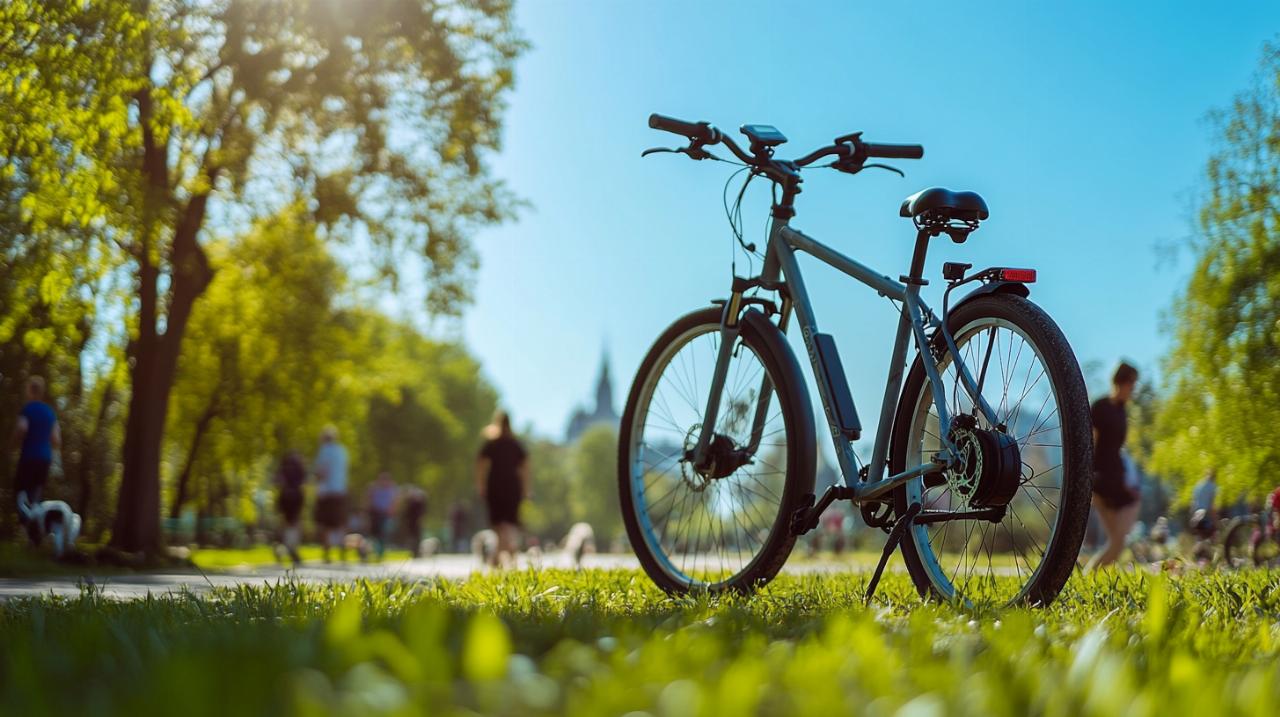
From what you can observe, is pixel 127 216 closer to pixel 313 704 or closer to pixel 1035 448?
pixel 1035 448

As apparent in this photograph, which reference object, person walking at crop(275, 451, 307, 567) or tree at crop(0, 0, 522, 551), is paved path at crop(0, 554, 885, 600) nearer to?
tree at crop(0, 0, 522, 551)

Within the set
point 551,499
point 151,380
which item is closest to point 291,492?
point 151,380

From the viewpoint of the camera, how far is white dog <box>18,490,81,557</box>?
12594 millimetres

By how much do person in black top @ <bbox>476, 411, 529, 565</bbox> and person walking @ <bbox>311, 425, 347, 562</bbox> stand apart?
5299 mm

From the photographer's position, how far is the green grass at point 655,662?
1.49m

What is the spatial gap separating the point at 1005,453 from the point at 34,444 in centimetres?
1190

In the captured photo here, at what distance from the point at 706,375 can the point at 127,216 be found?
9.74 metres

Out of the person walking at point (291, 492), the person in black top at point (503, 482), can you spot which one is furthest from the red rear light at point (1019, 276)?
the person walking at point (291, 492)

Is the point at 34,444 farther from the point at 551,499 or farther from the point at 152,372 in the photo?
the point at 551,499

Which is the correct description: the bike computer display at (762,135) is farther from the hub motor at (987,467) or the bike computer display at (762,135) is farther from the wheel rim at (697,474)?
the hub motor at (987,467)

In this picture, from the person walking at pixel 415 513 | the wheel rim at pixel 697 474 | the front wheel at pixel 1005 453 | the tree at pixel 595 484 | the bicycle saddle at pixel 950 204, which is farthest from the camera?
the tree at pixel 595 484

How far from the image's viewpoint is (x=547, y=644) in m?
2.49

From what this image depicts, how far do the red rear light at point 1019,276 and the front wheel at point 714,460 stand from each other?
942 millimetres

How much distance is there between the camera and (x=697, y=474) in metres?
5.09
